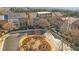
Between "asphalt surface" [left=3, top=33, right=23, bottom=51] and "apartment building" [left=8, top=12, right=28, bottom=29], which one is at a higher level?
"apartment building" [left=8, top=12, right=28, bottom=29]

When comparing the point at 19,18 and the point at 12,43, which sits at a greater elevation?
the point at 19,18

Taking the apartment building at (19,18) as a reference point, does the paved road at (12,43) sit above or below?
below

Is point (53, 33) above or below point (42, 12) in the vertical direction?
below

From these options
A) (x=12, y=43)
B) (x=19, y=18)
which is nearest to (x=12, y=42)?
(x=12, y=43)

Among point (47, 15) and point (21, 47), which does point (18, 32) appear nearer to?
point (21, 47)

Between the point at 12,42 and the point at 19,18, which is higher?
the point at 19,18

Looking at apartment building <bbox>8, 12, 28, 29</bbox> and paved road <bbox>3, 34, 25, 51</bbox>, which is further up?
apartment building <bbox>8, 12, 28, 29</bbox>

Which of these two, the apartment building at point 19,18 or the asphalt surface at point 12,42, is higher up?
the apartment building at point 19,18

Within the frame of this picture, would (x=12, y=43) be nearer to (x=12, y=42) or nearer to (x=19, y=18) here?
(x=12, y=42)
